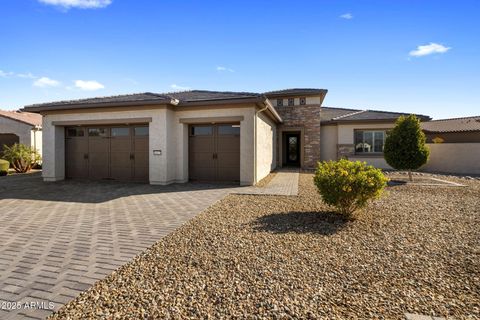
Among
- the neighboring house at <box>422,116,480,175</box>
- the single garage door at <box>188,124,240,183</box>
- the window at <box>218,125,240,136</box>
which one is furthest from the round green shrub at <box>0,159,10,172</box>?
the neighboring house at <box>422,116,480,175</box>

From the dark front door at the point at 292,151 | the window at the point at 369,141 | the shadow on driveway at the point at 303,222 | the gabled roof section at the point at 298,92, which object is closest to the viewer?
the shadow on driveway at the point at 303,222

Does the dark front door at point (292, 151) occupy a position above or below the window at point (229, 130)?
below

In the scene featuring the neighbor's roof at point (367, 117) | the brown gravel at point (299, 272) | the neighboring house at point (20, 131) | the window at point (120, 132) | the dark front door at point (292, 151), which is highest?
the neighbor's roof at point (367, 117)

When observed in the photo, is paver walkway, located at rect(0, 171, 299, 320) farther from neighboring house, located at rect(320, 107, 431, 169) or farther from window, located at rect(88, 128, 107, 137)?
neighboring house, located at rect(320, 107, 431, 169)

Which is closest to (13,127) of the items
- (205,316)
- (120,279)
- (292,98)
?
(292,98)

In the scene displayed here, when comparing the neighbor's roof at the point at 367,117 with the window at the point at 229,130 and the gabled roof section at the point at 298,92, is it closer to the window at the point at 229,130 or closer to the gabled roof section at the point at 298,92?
the gabled roof section at the point at 298,92

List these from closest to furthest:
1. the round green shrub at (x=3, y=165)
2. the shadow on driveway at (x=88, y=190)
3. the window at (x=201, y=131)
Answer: the shadow on driveway at (x=88, y=190) → the window at (x=201, y=131) → the round green shrub at (x=3, y=165)

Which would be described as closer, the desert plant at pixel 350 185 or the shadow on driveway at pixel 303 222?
the shadow on driveway at pixel 303 222

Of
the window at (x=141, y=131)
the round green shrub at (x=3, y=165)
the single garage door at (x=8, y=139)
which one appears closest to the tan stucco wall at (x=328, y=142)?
the window at (x=141, y=131)

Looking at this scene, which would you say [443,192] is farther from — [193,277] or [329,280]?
[193,277]

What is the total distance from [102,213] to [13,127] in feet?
58.2

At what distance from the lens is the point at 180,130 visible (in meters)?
11.6

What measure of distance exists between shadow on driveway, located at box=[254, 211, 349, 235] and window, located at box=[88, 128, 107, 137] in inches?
381

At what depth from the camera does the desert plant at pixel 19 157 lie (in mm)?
15906
